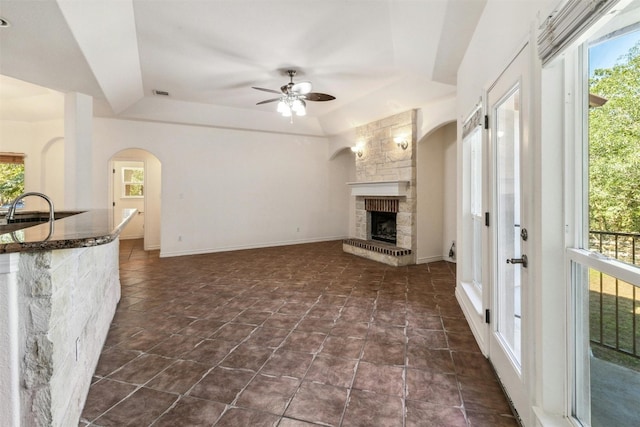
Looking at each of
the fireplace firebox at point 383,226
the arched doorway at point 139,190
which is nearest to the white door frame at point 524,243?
the fireplace firebox at point 383,226

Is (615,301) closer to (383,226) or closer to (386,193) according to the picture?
(386,193)

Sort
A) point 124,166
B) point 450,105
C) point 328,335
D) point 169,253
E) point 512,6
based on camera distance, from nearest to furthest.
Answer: point 512,6
point 328,335
point 450,105
point 169,253
point 124,166

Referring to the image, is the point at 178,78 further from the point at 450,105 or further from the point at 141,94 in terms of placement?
the point at 450,105

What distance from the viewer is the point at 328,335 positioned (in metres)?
2.70

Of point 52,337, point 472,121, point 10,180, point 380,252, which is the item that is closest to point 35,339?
point 52,337

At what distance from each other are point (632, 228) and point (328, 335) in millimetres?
2181

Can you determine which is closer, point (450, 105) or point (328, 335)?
point (328, 335)

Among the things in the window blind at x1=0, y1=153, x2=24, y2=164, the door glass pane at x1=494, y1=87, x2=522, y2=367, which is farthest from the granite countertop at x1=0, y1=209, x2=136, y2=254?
the window blind at x1=0, y1=153, x2=24, y2=164

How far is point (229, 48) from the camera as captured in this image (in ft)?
12.0

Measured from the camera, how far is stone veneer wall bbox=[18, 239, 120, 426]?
125cm

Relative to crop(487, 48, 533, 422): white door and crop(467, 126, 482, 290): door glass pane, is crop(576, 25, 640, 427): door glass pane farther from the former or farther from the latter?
crop(467, 126, 482, 290): door glass pane

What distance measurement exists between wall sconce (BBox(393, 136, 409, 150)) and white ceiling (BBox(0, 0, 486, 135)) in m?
0.48

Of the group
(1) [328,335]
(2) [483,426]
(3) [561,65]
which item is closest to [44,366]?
(1) [328,335]

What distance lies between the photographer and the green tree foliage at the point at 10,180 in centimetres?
620
